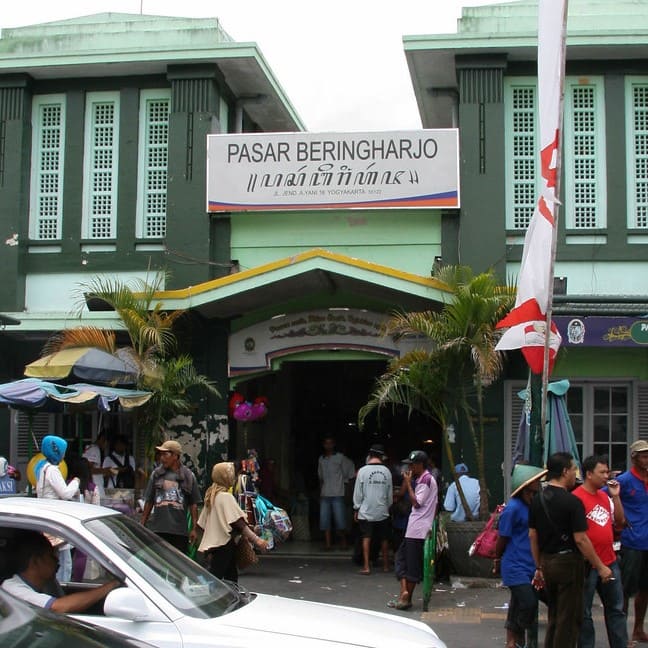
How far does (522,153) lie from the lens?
593 inches

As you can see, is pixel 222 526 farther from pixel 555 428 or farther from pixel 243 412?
pixel 243 412

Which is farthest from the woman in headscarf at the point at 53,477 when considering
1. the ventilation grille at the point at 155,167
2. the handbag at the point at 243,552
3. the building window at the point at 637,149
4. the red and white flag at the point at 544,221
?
the building window at the point at 637,149

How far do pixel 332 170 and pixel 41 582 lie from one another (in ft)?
32.8

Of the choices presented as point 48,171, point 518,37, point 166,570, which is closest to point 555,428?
point 518,37

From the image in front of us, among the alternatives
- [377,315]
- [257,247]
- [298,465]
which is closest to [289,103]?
[257,247]

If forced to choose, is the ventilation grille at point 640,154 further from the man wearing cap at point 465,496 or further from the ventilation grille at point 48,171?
the ventilation grille at point 48,171

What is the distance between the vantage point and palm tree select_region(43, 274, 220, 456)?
44.4 feet

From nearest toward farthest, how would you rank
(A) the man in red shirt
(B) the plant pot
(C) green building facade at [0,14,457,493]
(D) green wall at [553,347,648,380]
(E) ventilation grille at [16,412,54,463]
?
(A) the man in red shirt → (B) the plant pot → (D) green wall at [553,347,648,380] → (C) green building facade at [0,14,457,493] → (E) ventilation grille at [16,412,54,463]

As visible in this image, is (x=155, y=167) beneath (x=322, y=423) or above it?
above

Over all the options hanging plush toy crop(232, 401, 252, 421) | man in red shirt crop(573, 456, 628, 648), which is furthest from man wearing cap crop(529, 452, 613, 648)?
hanging plush toy crop(232, 401, 252, 421)

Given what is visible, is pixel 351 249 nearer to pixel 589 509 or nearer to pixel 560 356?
pixel 560 356

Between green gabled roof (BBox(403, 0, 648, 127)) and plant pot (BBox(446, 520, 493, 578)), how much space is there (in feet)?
23.1

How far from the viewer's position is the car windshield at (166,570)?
5531mm

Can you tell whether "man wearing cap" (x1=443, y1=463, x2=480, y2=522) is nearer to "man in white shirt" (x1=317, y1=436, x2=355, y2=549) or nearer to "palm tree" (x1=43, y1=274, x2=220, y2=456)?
"man in white shirt" (x1=317, y1=436, x2=355, y2=549)
